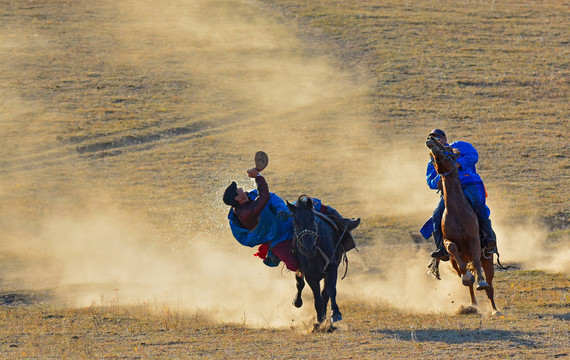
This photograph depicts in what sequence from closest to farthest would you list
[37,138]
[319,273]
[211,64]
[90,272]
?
[319,273], [90,272], [37,138], [211,64]

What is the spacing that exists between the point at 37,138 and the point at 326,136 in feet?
39.5

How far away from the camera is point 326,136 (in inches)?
1396

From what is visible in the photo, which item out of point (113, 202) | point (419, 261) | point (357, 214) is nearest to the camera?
point (419, 261)

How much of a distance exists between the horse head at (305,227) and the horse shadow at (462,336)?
5.02ft

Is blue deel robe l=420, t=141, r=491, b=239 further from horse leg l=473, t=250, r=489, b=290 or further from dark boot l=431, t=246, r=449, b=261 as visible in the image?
horse leg l=473, t=250, r=489, b=290

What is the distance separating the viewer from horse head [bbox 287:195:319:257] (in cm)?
1166

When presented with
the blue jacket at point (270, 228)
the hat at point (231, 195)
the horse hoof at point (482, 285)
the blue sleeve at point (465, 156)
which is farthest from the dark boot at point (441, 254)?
the hat at point (231, 195)

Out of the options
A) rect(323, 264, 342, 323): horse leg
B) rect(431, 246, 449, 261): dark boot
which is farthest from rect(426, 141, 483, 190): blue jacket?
rect(323, 264, 342, 323): horse leg

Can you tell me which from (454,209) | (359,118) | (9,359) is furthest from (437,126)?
(9,359)

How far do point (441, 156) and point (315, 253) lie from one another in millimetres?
2264

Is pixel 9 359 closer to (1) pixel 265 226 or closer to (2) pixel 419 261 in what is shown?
(1) pixel 265 226

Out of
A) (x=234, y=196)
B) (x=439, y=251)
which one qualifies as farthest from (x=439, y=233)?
(x=234, y=196)

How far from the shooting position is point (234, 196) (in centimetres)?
1268

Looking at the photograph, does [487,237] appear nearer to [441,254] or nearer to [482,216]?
[482,216]
